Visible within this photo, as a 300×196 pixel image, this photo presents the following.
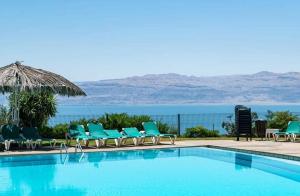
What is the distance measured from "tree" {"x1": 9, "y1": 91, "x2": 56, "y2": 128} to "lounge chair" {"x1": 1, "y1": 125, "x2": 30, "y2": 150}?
3.60 m

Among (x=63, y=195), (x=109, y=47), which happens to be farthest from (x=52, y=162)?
(x=109, y=47)

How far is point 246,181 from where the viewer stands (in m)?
10.5

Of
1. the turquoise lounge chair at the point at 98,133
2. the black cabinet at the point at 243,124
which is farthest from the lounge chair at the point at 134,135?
the black cabinet at the point at 243,124

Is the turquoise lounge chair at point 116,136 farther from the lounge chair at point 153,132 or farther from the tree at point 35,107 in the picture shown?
the tree at point 35,107

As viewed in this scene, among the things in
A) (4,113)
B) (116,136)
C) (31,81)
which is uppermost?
(31,81)

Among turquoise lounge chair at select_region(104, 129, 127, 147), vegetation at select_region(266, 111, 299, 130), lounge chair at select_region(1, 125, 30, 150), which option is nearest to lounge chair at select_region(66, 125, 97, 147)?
turquoise lounge chair at select_region(104, 129, 127, 147)

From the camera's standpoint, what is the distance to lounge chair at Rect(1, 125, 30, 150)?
14500mm

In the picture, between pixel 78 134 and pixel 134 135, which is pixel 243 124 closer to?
pixel 134 135

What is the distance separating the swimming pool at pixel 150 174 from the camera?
30.9 feet

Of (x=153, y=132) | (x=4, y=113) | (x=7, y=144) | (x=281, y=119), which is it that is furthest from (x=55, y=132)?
(x=281, y=119)

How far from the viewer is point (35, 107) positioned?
18.4m

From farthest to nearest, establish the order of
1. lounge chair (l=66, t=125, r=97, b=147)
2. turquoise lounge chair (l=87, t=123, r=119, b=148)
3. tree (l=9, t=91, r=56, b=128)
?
tree (l=9, t=91, r=56, b=128), turquoise lounge chair (l=87, t=123, r=119, b=148), lounge chair (l=66, t=125, r=97, b=147)

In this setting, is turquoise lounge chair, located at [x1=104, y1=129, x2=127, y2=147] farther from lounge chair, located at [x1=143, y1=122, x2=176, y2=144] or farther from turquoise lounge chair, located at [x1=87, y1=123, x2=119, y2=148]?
lounge chair, located at [x1=143, y1=122, x2=176, y2=144]

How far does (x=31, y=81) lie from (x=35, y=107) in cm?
366
